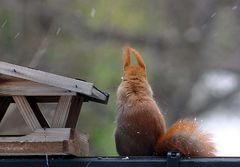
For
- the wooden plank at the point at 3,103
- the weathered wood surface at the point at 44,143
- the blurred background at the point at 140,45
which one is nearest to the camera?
the weathered wood surface at the point at 44,143

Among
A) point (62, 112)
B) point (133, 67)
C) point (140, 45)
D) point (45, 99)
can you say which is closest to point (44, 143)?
point (62, 112)

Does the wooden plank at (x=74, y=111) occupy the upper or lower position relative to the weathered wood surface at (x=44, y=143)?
upper

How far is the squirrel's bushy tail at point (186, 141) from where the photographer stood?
6.15 feet

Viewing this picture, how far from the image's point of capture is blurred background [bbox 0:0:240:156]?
16.9ft

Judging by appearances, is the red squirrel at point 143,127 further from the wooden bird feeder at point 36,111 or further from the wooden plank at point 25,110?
the wooden plank at point 25,110

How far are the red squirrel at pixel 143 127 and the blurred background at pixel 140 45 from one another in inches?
110

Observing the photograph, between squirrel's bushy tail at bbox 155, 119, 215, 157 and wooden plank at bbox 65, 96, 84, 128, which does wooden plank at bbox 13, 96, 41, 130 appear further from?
squirrel's bushy tail at bbox 155, 119, 215, 157

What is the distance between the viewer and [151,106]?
6.78 feet

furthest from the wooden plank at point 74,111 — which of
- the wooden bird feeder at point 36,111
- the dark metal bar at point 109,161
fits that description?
the dark metal bar at point 109,161

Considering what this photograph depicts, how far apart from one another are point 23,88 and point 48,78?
0.26ft

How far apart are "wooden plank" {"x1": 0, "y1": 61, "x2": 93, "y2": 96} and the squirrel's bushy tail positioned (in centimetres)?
26

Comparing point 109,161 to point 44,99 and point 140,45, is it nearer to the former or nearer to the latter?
point 44,99

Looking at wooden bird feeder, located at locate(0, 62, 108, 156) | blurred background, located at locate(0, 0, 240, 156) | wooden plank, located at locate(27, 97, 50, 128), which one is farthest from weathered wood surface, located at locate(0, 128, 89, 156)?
blurred background, located at locate(0, 0, 240, 156)

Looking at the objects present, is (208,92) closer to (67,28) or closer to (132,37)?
(132,37)
